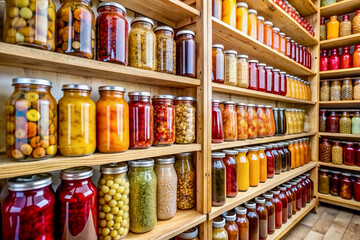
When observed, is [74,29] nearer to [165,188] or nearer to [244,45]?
[165,188]

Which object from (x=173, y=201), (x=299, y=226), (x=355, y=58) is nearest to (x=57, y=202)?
(x=173, y=201)

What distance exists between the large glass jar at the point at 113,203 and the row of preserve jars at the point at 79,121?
0.33ft

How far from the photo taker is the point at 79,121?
0.63 meters

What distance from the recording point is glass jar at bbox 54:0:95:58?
0.62m

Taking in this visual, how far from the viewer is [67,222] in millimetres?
629

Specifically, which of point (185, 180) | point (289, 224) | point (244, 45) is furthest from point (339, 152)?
point (185, 180)

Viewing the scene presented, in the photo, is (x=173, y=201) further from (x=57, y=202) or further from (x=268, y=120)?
(x=268, y=120)

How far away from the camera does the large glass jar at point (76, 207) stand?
2.07 feet

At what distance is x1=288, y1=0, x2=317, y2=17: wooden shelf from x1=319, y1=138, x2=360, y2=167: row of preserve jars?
1.37 metres

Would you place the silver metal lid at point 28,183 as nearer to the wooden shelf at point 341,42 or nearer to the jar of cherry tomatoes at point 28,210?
the jar of cherry tomatoes at point 28,210

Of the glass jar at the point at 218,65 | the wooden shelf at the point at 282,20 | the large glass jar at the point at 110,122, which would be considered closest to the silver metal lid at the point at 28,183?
the large glass jar at the point at 110,122

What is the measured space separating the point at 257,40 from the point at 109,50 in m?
1.11

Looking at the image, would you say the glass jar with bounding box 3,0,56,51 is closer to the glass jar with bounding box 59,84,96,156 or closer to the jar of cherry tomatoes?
the glass jar with bounding box 59,84,96,156

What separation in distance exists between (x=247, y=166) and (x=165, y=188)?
25.5 inches
